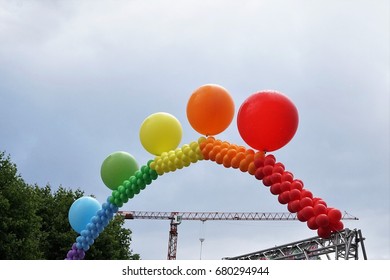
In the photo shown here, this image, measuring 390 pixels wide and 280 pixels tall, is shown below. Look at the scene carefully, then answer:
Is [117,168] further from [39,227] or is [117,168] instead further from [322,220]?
[39,227]

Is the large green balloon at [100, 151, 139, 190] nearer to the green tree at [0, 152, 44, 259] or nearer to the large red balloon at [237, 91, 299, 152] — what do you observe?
the large red balloon at [237, 91, 299, 152]

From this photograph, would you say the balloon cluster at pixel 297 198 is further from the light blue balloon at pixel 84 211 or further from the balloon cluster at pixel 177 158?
the light blue balloon at pixel 84 211

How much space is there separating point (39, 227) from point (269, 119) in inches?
501

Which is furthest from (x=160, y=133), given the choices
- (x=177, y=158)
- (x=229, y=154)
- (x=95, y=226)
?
(x=95, y=226)

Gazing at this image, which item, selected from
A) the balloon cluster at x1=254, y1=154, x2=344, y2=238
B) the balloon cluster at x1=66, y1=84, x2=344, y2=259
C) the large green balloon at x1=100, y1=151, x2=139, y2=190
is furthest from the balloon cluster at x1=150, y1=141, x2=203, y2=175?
the balloon cluster at x1=254, y1=154, x2=344, y2=238

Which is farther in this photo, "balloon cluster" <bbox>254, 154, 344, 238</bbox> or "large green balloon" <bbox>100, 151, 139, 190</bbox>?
"large green balloon" <bbox>100, 151, 139, 190</bbox>

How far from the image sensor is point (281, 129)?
9.90 m

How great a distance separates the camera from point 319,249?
42.1ft

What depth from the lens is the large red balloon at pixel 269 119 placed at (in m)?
9.85

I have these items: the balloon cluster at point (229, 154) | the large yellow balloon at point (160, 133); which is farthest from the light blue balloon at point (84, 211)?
the balloon cluster at point (229, 154)

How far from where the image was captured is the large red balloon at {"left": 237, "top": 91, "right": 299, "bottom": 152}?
985 cm

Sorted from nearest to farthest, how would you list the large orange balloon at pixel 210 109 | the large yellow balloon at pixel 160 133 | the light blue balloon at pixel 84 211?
the large orange balloon at pixel 210 109
the large yellow balloon at pixel 160 133
the light blue balloon at pixel 84 211

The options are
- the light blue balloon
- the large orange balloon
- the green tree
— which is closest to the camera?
the large orange balloon
